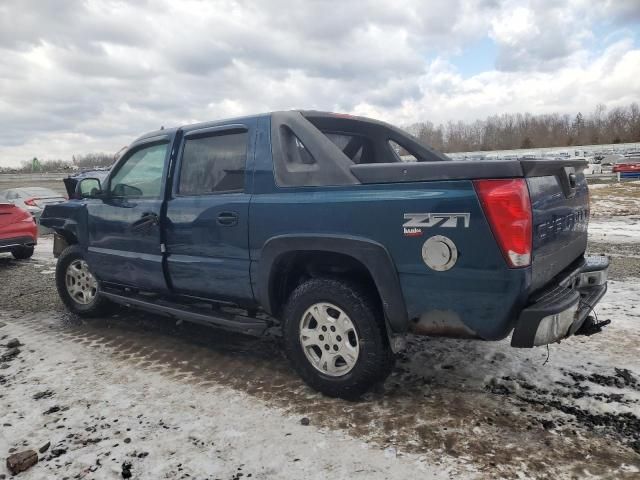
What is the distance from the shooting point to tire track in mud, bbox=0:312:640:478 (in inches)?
96.3

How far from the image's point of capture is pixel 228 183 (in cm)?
363

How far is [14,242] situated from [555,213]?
9001mm

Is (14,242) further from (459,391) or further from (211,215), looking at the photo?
(459,391)

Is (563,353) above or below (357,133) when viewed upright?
below

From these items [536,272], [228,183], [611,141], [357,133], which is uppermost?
[611,141]

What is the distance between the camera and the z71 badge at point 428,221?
2.54m

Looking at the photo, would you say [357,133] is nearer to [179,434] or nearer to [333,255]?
[333,255]

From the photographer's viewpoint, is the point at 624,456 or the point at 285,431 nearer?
the point at 624,456

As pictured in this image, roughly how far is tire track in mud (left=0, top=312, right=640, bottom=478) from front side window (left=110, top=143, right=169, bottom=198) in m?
1.36

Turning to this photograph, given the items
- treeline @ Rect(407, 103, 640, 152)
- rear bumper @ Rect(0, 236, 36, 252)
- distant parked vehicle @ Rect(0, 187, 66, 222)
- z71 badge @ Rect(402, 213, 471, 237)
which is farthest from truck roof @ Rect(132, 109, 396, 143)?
treeline @ Rect(407, 103, 640, 152)

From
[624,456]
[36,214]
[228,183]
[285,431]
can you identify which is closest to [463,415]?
[624,456]

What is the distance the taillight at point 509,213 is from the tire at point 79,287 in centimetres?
403

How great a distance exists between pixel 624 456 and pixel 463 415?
817 mm

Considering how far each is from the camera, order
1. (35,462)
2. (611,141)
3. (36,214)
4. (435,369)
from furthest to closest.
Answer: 1. (611,141)
2. (36,214)
3. (435,369)
4. (35,462)
